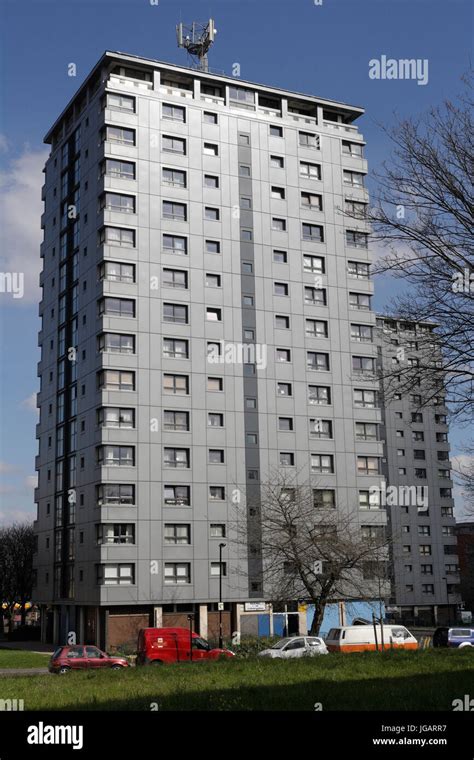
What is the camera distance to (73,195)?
71.1 metres

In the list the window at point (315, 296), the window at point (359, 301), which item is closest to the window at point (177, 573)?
the window at point (315, 296)

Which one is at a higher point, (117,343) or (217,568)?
(117,343)

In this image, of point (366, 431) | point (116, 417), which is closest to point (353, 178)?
point (366, 431)

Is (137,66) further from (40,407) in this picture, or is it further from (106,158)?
(40,407)

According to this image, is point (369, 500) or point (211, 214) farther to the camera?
point (369, 500)

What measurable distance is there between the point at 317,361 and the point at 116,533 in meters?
20.9

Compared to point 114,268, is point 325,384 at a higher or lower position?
lower

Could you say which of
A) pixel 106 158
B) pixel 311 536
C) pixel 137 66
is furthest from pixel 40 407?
pixel 311 536

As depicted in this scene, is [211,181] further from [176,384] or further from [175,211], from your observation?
[176,384]

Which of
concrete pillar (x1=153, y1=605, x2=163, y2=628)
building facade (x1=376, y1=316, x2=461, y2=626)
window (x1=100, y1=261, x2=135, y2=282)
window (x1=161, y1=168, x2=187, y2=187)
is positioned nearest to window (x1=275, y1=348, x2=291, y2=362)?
window (x1=100, y1=261, x2=135, y2=282)

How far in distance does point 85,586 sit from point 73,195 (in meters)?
32.0

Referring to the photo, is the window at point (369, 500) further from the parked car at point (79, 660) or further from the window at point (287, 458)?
the parked car at point (79, 660)

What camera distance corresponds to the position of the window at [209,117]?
68.4 metres

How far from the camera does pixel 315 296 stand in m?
68.8
